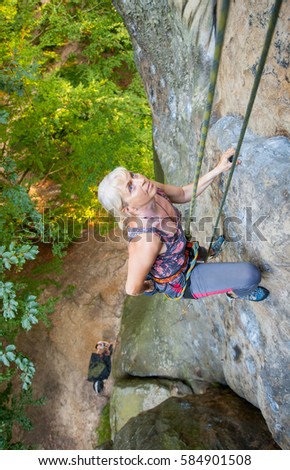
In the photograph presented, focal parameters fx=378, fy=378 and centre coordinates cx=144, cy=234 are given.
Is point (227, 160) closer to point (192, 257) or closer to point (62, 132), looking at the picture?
point (192, 257)

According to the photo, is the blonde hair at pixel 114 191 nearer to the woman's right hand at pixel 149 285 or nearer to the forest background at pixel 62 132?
the woman's right hand at pixel 149 285

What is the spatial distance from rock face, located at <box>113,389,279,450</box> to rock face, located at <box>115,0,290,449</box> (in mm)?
284

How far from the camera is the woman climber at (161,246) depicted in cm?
258

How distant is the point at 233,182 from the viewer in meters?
3.08

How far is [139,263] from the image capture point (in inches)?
106

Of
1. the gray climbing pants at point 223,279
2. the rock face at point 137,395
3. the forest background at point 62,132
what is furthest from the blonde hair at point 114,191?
the rock face at point 137,395

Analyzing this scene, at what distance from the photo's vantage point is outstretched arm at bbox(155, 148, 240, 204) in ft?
9.71

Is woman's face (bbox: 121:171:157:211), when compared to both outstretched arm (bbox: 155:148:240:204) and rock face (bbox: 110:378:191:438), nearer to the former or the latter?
outstretched arm (bbox: 155:148:240:204)

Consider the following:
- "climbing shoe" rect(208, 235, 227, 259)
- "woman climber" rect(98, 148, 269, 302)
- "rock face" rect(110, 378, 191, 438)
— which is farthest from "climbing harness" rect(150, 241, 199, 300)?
"rock face" rect(110, 378, 191, 438)

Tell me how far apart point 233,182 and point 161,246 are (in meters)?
A: 0.84

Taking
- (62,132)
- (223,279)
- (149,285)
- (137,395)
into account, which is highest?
(223,279)

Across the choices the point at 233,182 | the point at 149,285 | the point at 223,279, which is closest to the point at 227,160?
the point at 233,182
